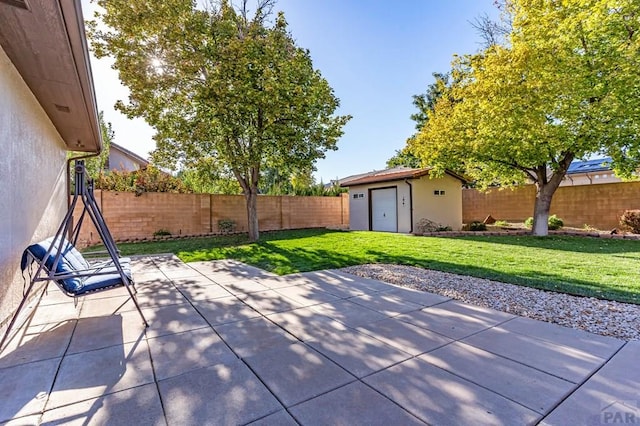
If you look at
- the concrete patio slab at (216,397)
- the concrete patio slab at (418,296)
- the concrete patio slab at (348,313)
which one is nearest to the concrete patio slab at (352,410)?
the concrete patio slab at (216,397)

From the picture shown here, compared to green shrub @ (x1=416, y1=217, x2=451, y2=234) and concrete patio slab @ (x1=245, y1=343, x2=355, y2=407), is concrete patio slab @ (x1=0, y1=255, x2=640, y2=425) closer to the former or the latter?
concrete patio slab @ (x1=245, y1=343, x2=355, y2=407)

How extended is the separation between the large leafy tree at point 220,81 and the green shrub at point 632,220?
35.8 feet

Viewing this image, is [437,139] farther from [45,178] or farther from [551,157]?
[45,178]

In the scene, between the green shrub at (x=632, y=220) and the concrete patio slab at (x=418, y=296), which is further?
the green shrub at (x=632, y=220)

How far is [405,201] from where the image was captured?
13266 mm

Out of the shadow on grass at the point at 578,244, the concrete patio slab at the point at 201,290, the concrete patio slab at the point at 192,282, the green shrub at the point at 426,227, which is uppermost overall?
the green shrub at the point at 426,227

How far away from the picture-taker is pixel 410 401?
77.5 inches

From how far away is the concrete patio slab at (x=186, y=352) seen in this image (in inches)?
94.1

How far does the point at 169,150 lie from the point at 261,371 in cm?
988

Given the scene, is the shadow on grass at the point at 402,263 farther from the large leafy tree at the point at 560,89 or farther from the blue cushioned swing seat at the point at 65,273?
the large leafy tree at the point at 560,89

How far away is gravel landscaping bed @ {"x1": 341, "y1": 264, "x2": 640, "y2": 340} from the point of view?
3.24 meters

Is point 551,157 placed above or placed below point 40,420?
above

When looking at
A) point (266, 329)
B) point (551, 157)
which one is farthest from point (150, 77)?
point (551, 157)

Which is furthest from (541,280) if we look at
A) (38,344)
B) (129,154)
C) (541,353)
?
(129,154)
